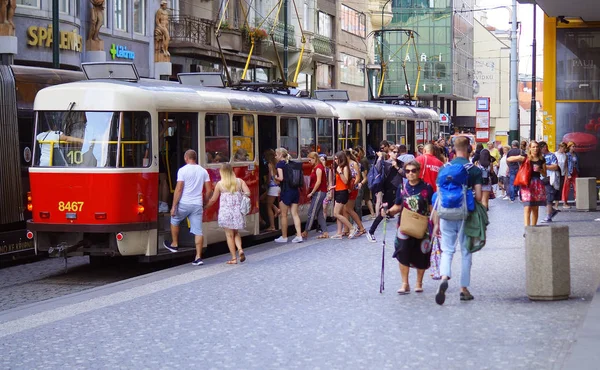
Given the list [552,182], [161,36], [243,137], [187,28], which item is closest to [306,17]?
[187,28]

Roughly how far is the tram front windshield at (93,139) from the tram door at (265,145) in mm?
4788

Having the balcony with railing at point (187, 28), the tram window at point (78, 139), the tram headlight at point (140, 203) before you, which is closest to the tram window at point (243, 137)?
the tram headlight at point (140, 203)

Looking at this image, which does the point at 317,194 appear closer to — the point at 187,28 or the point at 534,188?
the point at 534,188

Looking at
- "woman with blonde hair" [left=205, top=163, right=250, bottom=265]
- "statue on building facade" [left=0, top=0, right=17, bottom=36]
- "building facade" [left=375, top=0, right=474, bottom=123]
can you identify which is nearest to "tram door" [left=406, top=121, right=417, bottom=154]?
"statue on building facade" [left=0, top=0, right=17, bottom=36]

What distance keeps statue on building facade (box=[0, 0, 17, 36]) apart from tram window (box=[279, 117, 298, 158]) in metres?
9.86

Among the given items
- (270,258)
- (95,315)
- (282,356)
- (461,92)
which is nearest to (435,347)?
A: (282,356)

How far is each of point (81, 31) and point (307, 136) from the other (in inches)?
482

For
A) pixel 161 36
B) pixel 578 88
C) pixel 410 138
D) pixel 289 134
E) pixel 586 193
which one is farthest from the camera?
pixel 161 36

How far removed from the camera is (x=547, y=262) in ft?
39.3

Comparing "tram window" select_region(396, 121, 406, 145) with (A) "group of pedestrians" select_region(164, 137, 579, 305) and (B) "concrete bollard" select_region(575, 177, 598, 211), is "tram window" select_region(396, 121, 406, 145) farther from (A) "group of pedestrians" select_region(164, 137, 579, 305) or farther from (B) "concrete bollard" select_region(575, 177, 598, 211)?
(B) "concrete bollard" select_region(575, 177, 598, 211)

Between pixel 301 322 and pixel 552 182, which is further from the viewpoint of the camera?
pixel 552 182

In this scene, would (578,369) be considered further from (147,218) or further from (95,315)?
(147,218)

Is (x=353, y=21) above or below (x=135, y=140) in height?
above

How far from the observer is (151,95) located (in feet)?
54.9
